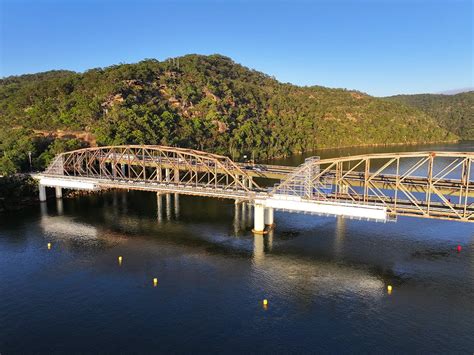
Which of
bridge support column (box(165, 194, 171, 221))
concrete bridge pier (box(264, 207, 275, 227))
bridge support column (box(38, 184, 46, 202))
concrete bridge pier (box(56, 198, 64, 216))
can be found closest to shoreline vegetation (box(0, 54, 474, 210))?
bridge support column (box(38, 184, 46, 202))

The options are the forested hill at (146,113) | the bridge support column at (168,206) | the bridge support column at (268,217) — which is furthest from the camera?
the forested hill at (146,113)

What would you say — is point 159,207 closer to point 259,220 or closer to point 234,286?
point 259,220

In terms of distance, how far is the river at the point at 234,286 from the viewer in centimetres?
3709

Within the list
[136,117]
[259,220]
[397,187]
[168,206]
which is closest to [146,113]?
[136,117]

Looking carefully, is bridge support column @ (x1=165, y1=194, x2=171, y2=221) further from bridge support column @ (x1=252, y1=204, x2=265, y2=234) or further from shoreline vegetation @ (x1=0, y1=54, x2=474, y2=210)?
shoreline vegetation @ (x1=0, y1=54, x2=474, y2=210)

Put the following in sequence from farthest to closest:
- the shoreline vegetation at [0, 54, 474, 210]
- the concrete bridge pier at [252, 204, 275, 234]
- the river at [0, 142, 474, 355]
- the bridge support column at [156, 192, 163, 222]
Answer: the shoreline vegetation at [0, 54, 474, 210]
the bridge support column at [156, 192, 163, 222]
the concrete bridge pier at [252, 204, 275, 234]
the river at [0, 142, 474, 355]

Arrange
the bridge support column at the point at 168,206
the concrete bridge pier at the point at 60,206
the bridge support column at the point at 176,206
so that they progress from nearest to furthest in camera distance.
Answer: the bridge support column at the point at 168,206 → the bridge support column at the point at 176,206 → the concrete bridge pier at the point at 60,206

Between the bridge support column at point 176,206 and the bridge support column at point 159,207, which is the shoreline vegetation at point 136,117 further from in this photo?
the bridge support column at point 176,206

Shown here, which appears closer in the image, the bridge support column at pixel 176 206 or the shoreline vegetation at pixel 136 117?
the bridge support column at pixel 176 206

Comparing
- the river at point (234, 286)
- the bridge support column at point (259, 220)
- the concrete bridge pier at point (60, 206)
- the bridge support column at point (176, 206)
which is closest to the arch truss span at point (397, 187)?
the bridge support column at point (259, 220)

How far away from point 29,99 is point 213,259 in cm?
11386

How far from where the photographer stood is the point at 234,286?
1842 inches

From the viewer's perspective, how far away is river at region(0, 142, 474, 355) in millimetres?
37094

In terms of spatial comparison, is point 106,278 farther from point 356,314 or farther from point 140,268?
point 356,314
